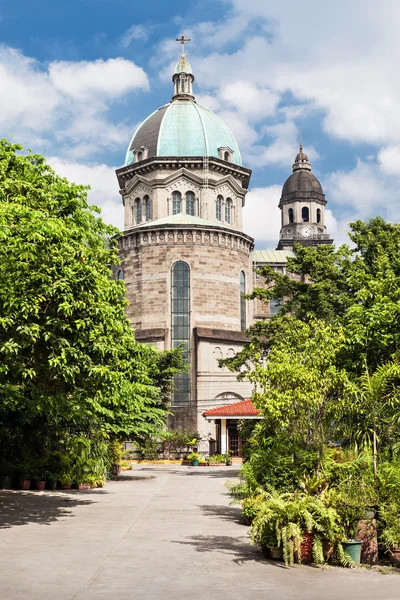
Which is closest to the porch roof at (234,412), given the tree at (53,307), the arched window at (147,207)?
the arched window at (147,207)

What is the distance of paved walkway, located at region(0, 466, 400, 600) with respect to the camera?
8.96 m

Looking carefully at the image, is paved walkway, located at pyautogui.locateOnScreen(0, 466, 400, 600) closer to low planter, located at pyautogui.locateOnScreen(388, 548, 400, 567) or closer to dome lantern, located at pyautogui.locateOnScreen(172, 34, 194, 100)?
low planter, located at pyautogui.locateOnScreen(388, 548, 400, 567)

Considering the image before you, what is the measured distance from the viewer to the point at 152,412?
105 ft

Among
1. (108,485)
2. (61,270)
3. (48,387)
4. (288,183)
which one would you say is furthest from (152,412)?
(288,183)

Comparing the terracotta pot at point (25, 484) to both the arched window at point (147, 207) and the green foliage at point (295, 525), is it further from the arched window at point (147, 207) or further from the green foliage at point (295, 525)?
the arched window at point (147, 207)

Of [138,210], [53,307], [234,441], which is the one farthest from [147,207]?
[53,307]

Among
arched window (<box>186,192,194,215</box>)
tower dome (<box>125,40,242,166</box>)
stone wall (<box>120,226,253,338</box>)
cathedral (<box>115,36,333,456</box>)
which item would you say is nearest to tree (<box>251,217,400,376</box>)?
cathedral (<box>115,36,333,456</box>)

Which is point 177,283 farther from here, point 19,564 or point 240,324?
point 19,564

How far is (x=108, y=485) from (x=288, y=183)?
6797cm

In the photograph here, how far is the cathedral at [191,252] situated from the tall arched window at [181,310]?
0.08m

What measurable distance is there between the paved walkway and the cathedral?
2779cm

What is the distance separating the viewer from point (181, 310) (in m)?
52.2

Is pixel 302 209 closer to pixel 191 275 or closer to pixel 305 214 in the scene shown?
pixel 305 214

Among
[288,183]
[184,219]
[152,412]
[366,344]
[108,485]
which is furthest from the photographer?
[288,183]
